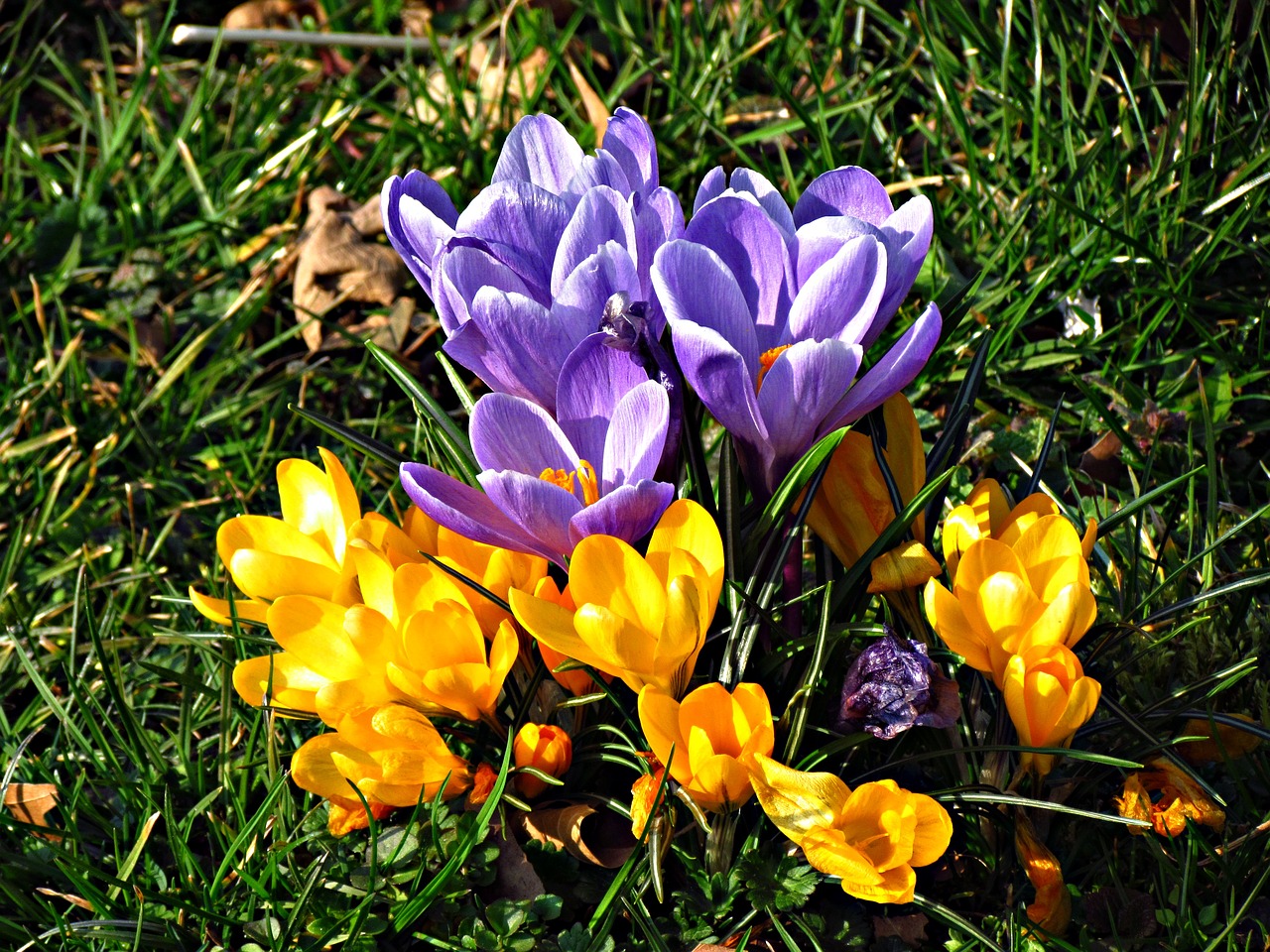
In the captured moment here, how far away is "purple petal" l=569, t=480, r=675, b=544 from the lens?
114 cm

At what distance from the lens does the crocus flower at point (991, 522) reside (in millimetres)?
1258

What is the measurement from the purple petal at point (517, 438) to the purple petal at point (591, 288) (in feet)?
0.31

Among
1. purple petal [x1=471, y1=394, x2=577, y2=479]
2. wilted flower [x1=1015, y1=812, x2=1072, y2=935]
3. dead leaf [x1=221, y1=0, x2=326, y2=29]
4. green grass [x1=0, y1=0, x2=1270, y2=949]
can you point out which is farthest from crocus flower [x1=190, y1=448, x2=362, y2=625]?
dead leaf [x1=221, y1=0, x2=326, y2=29]

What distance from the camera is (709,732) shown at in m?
1.18

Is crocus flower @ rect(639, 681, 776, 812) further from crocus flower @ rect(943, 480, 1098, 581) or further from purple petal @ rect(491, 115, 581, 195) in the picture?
purple petal @ rect(491, 115, 581, 195)

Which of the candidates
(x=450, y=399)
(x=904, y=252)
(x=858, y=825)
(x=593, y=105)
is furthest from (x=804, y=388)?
(x=593, y=105)

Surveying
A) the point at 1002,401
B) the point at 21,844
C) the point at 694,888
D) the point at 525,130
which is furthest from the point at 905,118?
the point at 21,844

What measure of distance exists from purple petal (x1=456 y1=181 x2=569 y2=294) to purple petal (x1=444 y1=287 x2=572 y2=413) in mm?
88

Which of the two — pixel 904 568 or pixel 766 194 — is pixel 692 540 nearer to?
pixel 904 568

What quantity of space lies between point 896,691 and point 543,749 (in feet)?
1.28

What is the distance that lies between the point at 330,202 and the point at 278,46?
84 centimetres

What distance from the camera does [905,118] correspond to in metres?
2.72

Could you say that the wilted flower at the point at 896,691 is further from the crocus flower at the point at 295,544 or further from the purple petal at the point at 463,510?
the crocus flower at the point at 295,544

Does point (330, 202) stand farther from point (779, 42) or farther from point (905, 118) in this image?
point (905, 118)
